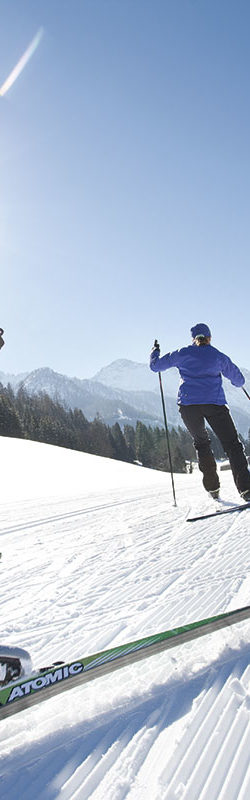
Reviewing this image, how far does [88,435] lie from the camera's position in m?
74.7

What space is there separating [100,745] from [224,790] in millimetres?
346

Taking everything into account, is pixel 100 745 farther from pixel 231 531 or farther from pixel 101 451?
pixel 101 451

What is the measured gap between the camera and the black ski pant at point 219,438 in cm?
428

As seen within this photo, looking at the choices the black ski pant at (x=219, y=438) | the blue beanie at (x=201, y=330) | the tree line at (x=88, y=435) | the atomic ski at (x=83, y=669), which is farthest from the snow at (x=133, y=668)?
the tree line at (x=88, y=435)

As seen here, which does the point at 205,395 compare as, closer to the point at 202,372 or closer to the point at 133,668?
the point at 202,372

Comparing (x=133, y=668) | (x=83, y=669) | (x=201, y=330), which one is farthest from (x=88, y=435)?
(x=83, y=669)

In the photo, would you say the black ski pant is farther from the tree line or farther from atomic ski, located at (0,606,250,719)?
the tree line

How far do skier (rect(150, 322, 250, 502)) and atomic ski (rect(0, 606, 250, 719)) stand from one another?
3096mm

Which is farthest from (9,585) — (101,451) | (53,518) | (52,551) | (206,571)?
(101,451)

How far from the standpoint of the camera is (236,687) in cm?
123

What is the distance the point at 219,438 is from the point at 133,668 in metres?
3.35

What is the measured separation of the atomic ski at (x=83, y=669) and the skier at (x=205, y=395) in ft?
10.2

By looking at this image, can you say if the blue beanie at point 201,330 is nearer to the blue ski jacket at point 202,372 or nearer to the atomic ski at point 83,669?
the blue ski jacket at point 202,372

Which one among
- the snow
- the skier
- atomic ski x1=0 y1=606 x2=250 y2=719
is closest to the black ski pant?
the skier
